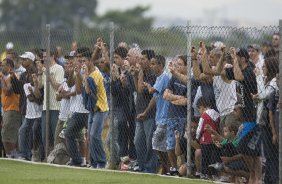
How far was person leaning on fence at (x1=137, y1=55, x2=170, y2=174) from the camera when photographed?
68.4 feet

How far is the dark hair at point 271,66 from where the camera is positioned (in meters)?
18.8

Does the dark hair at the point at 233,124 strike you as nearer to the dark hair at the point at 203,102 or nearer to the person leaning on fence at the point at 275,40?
the dark hair at the point at 203,102

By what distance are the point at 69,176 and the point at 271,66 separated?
3.60 metres

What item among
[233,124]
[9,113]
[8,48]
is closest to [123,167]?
[233,124]

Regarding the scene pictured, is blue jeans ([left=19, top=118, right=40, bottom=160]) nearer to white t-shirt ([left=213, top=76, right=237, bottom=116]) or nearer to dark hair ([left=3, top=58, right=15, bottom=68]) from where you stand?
dark hair ([left=3, top=58, right=15, bottom=68])

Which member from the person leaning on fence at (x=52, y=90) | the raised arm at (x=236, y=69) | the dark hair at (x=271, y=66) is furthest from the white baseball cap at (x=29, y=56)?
the dark hair at (x=271, y=66)

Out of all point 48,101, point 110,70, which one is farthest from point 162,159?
point 48,101

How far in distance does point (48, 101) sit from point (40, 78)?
0.60 meters

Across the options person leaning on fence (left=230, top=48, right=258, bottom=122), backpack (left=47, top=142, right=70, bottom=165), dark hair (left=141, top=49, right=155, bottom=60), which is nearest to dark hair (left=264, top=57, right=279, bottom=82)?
person leaning on fence (left=230, top=48, right=258, bottom=122)

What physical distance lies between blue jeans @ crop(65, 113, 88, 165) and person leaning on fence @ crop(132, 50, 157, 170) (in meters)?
1.61

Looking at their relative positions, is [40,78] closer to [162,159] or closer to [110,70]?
[110,70]

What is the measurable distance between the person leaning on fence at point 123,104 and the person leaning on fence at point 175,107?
1404mm

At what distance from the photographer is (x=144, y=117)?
21.5m

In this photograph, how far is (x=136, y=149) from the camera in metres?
21.6
